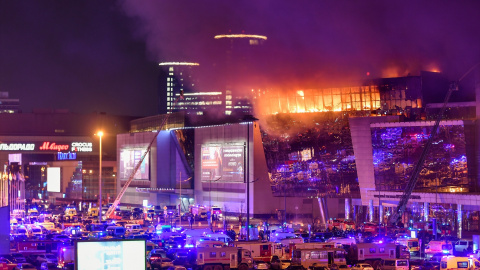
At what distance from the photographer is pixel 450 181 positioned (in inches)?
2965

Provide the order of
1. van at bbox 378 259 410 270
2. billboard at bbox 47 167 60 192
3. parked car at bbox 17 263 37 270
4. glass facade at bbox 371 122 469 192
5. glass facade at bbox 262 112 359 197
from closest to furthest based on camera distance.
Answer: parked car at bbox 17 263 37 270, van at bbox 378 259 410 270, glass facade at bbox 371 122 469 192, glass facade at bbox 262 112 359 197, billboard at bbox 47 167 60 192

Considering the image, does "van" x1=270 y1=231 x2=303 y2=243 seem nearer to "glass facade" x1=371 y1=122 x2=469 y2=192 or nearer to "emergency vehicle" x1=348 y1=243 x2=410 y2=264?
"emergency vehicle" x1=348 y1=243 x2=410 y2=264

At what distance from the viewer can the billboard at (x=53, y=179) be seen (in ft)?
484

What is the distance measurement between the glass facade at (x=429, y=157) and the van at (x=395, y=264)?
31839 millimetres

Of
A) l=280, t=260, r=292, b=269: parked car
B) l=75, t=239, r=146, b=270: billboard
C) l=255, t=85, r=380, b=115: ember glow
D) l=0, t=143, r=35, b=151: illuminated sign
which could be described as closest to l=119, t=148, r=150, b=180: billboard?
l=255, t=85, r=380, b=115: ember glow

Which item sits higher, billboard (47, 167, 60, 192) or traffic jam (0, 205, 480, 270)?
billboard (47, 167, 60, 192)

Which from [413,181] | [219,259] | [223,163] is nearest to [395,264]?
[219,259]

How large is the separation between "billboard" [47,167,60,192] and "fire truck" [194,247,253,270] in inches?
4168

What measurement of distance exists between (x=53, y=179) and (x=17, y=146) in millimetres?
21384

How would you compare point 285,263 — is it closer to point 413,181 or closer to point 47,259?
point 47,259

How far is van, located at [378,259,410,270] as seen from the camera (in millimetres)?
43031

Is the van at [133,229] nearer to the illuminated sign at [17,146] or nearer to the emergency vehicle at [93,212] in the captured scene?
the emergency vehicle at [93,212]

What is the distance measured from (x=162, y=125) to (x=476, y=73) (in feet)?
151

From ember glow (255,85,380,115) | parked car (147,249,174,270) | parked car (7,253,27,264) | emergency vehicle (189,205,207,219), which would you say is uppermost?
ember glow (255,85,380,115)
